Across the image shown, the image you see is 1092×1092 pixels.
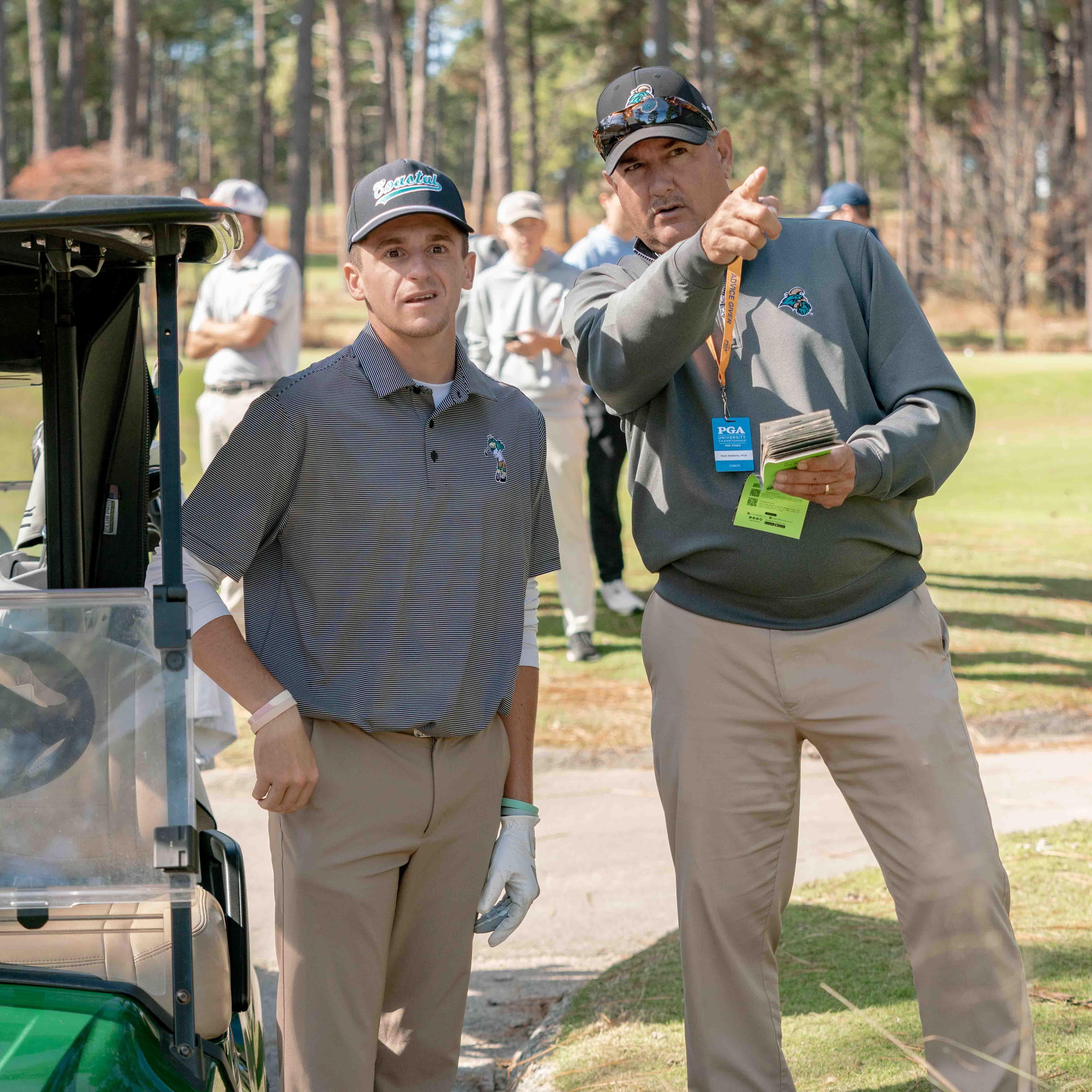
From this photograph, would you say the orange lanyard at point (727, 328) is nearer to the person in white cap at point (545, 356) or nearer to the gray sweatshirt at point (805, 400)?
the gray sweatshirt at point (805, 400)

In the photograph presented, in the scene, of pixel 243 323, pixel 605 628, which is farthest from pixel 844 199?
pixel 243 323

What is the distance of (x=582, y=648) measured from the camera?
750 cm

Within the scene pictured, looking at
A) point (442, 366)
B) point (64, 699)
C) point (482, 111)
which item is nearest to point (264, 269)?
point (442, 366)

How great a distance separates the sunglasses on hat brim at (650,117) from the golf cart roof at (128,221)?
3.07 feet

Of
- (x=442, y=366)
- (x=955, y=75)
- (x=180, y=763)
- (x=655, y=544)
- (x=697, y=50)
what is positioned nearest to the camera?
(x=180, y=763)

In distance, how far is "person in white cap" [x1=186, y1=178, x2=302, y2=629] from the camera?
285 inches

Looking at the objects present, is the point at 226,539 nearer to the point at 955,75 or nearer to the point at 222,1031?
the point at 222,1031

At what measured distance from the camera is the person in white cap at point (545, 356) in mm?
7340

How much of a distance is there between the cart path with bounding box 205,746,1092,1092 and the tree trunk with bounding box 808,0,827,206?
42.5m

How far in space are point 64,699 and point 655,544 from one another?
49.5 inches

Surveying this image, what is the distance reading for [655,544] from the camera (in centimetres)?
282

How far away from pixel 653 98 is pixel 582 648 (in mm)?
5044

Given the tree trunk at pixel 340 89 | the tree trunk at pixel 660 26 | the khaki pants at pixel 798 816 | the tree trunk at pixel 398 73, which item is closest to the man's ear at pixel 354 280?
the khaki pants at pixel 798 816

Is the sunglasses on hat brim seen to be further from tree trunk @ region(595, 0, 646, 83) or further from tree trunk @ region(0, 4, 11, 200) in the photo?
tree trunk @ region(595, 0, 646, 83)
